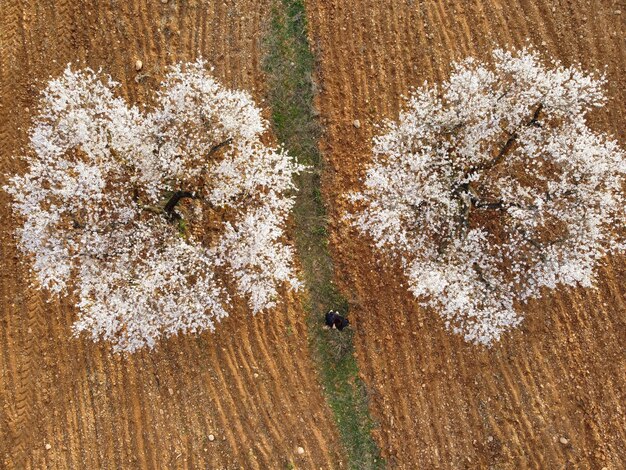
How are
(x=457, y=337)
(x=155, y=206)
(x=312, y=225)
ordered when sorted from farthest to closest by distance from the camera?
1. (x=312, y=225)
2. (x=457, y=337)
3. (x=155, y=206)

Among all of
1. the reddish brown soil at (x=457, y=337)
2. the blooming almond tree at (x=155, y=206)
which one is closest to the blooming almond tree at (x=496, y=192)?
the reddish brown soil at (x=457, y=337)

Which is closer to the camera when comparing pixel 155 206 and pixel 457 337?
pixel 155 206

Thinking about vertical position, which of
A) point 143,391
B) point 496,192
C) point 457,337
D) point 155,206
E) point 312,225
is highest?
point 155,206

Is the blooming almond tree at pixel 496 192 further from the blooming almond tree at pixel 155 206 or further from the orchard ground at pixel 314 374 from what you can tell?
the blooming almond tree at pixel 155 206

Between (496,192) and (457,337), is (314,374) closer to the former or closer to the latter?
(457,337)

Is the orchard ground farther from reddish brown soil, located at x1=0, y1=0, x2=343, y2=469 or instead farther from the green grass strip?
the green grass strip

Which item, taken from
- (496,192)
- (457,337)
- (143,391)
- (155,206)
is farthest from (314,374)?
(496,192)

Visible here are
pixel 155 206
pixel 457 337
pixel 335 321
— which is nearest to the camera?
pixel 155 206
